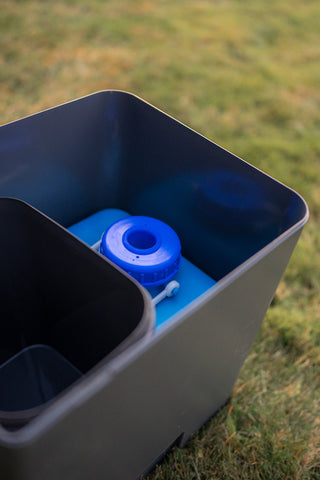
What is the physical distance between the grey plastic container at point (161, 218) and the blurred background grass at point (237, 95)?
0.36 ft

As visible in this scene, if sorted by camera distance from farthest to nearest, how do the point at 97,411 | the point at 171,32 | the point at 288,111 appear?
1. the point at 171,32
2. the point at 288,111
3. the point at 97,411

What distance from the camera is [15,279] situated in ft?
2.90

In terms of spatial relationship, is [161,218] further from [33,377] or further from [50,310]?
[33,377]

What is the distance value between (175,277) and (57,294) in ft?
0.74

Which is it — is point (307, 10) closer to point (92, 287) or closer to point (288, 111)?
point (288, 111)

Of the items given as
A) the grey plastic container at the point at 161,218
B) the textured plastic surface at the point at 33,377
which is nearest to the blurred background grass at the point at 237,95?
the grey plastic container at the point at 161,218

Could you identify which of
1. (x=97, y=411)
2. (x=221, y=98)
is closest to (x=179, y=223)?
(x=97, y=411)

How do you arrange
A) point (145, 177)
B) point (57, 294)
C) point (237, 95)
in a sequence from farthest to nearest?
point (237, 95) < point (145, 177) < point (57, 294)

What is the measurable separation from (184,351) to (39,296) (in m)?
0.35

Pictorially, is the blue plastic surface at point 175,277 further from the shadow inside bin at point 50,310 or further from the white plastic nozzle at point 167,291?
the shadow inside bin at point 50,310

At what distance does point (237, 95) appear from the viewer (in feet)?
6.87

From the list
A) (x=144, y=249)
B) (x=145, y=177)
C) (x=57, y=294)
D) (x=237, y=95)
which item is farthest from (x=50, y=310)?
(x=237, y=95)

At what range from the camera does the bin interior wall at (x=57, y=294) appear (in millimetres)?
693

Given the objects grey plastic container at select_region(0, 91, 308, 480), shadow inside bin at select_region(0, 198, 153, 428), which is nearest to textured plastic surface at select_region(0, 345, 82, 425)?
shadow inside bin at select_region(0, 198, 153, 428)
